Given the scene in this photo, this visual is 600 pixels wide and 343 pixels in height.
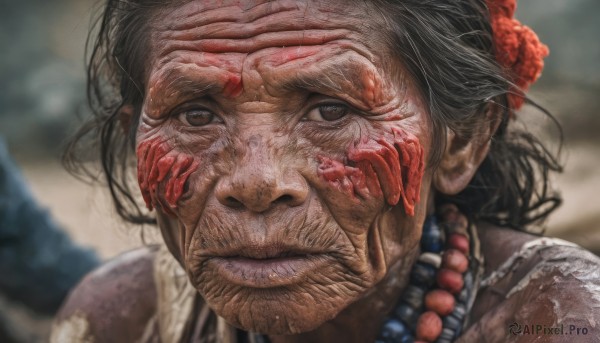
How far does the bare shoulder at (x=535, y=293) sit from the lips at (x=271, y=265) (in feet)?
2.04

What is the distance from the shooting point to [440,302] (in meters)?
2.97

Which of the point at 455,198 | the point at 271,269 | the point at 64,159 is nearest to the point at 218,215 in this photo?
the point at 271,269

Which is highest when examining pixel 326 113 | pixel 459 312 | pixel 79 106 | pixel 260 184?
pixel 326 113

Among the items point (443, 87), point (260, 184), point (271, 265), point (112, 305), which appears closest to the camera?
point (260, 184)

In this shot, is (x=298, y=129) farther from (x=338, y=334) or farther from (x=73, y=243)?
(x=73, y=243)

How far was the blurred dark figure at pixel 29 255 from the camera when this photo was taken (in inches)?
202

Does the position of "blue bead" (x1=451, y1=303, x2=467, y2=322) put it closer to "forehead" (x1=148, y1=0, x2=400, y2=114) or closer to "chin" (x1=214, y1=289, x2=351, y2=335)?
"chin" (x1=214, y1=289, x2=351, y2=335)

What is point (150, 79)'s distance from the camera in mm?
2807

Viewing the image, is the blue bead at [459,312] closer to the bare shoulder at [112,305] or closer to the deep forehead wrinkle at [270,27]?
the deep forehead wrinkle at [270,27]

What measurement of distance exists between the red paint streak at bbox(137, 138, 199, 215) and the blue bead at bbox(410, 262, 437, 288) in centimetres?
85

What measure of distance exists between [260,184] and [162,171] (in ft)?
1.40

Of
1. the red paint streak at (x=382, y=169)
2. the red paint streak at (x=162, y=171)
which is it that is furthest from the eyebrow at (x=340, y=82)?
the red paint streak at (x=162, y=171)

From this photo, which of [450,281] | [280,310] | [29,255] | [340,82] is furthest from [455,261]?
[29,255]

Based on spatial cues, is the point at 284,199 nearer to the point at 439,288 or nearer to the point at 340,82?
the point at 340,82
